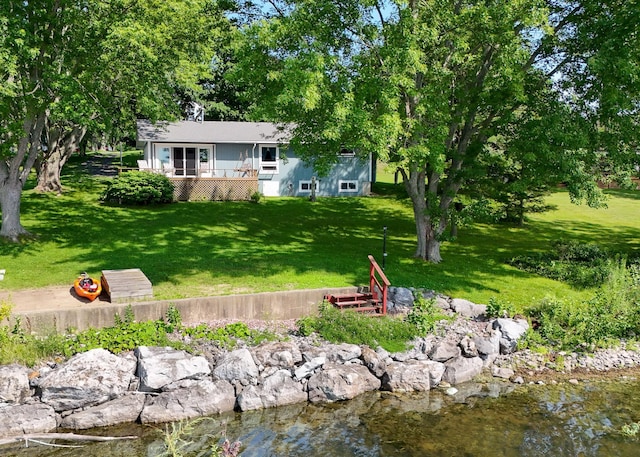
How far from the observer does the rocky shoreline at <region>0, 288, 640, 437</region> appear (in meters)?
10.5

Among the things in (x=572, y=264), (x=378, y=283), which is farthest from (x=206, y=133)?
(x=572, y=264)

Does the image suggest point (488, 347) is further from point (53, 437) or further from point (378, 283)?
point (53, 437)

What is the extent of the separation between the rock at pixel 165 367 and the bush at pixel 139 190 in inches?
638

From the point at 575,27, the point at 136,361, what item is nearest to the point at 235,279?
the point at 136,361

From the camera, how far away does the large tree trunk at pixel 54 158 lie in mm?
28422

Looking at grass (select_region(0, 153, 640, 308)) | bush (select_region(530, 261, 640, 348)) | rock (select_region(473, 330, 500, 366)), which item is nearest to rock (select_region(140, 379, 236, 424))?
grass (select_region(0, 153, 640, 308))

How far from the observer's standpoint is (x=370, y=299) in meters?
14.9

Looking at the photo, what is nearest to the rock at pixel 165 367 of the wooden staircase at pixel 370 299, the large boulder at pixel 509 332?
the wooden staircase at pixel 370 299

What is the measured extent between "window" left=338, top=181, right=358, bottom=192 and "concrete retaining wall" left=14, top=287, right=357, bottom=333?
19.2m

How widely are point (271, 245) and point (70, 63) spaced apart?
9.11 meters

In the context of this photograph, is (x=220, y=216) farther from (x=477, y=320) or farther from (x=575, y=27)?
(x=575, y=27)

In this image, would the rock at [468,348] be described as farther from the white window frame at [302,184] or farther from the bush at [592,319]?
the white window frame at [302,184]

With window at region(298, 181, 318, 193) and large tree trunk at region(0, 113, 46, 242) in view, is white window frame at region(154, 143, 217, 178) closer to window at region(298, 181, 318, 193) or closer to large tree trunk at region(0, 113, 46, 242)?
window at region(298, 181, 318, 193)

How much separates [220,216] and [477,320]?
47.8 ft
